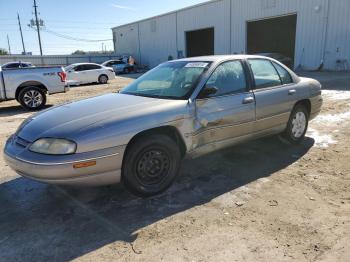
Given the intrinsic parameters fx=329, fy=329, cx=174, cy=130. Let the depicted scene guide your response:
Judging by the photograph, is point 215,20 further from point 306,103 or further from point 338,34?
point 306,103

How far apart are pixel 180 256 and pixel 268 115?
9.29 feet

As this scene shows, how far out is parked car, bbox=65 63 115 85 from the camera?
1989 cm

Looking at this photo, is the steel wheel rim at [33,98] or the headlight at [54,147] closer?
the headlight at [54,147]

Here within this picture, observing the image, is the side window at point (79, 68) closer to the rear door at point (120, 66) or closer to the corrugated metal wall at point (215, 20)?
the rear door at point (120, 66)

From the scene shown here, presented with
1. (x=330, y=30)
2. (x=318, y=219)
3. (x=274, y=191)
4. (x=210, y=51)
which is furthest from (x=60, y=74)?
(x=210, y=51)

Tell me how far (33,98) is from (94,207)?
803 centimetres

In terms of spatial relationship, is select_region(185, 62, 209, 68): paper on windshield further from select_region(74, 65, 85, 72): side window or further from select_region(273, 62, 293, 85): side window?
select_region(74, 65, 85, 72): side window

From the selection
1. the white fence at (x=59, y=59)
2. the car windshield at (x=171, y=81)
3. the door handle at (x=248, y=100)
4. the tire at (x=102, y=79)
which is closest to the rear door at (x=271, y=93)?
the door handle at (x=248, y=100)

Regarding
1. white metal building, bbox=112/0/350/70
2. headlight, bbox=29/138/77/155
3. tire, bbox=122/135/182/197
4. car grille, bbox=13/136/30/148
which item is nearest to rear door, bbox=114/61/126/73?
white metal building, bbox=112/0/350/70

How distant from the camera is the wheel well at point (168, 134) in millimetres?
3627

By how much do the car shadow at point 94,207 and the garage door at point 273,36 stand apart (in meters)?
24.5

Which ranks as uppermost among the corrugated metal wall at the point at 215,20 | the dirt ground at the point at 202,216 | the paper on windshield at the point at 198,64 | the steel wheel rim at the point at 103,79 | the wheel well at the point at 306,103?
the corrugated metal wall at the point at 215,20

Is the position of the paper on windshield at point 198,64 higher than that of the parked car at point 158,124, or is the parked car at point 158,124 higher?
the paper on windshield at point 198,64

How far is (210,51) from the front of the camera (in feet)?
109
